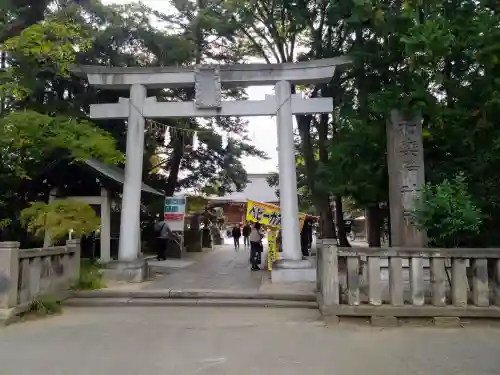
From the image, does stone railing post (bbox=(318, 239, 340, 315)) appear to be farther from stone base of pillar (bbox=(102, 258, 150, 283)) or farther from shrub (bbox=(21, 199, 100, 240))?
shrub (bbox=(21, 199, 100, 240))

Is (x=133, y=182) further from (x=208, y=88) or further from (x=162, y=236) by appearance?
(x=162, y=236)

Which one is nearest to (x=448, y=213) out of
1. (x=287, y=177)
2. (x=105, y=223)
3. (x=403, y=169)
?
(x=403, y=169)

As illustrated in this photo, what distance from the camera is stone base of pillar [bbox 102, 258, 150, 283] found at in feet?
38.1

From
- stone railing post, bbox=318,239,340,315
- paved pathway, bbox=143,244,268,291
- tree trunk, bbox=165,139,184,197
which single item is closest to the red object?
tree trunk, bbox=165,139,184,197

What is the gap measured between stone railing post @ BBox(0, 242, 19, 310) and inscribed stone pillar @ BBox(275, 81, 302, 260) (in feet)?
20.4

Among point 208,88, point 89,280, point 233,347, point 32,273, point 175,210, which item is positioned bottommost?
point 233,347

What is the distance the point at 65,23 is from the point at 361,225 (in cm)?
3743

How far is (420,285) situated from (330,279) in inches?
57.9

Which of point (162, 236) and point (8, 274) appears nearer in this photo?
point (8, 274)

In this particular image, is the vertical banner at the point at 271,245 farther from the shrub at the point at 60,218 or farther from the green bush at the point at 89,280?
the shrub at the point at 60,218

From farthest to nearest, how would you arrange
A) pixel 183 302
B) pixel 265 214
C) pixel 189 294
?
pixel 265 214
pixel 189 294
pixel 183 302

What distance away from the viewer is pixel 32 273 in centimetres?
852

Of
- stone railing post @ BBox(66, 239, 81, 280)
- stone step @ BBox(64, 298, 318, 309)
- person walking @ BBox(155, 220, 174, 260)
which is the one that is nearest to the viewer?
stone step @ BBox(64, 298, 318, 309)

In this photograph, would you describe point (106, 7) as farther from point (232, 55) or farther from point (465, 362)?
point (465, 362)
